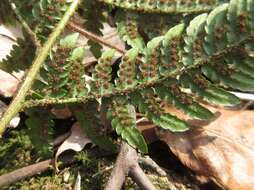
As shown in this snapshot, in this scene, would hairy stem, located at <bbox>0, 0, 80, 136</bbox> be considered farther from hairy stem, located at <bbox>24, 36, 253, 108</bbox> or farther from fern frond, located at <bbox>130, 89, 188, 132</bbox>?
fern frond, located at <bbox>130, 89, 188, 132</bbox>

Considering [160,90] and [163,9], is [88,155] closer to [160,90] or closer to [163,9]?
[160,90]

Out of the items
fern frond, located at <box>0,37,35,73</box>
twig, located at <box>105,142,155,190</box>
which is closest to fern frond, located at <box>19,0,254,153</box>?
twig, located at <box>105,142,155,190</box>

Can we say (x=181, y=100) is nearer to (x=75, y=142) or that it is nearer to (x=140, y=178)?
(x=140, y=178)

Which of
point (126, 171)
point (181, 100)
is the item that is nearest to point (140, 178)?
point (126, 171)

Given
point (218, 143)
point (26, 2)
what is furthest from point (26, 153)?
point (218, 143)

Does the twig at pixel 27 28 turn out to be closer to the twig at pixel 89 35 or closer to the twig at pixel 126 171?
the twig at pixel 89 35
